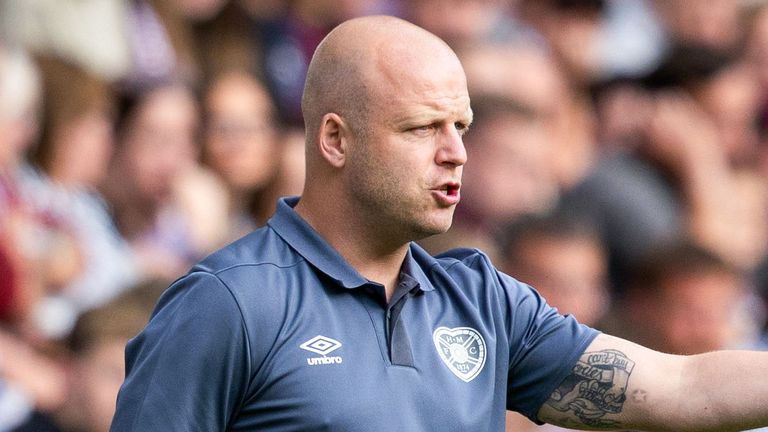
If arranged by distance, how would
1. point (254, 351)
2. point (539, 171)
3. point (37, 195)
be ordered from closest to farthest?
point (254, 351)
point (37, 195)
point (539, 171)

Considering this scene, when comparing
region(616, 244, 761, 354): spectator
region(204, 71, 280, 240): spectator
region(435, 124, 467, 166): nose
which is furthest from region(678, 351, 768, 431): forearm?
region(204, 71, 280, 240): spectator

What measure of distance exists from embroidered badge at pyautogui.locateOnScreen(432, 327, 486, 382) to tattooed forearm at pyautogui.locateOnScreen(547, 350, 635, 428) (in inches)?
9.6

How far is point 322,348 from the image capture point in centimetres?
304

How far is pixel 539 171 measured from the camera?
7.56 meters

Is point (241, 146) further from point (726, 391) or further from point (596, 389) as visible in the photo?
point (726, 391)

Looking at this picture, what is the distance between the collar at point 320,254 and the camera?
3.17 meters

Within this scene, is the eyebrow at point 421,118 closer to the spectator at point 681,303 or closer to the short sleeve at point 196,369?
the short sleeve at point 196,369

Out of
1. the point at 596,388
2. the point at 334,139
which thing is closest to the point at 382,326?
the point at 334,139

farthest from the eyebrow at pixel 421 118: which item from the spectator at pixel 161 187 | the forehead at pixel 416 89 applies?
the spectator at pixel 161 187

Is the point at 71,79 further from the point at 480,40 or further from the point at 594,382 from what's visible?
the point at 594,382

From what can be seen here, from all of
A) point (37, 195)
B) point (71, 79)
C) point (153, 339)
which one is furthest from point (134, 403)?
point (71, 79)

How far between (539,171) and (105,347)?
2830 millimetres

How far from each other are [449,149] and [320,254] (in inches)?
13.9

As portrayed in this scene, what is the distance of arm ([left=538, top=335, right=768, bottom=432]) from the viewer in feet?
10.7
